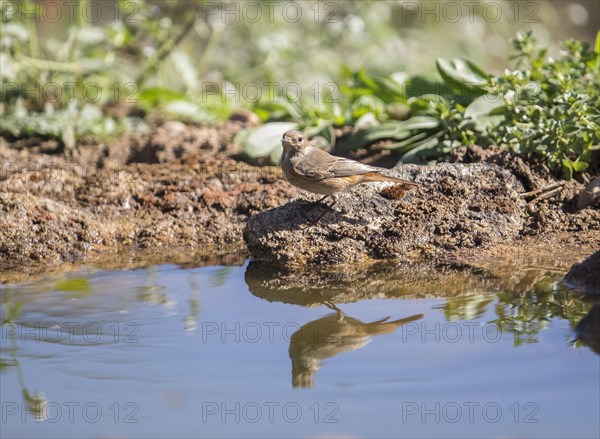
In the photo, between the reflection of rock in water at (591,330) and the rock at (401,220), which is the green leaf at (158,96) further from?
the reflection of rock in water at (591,330)

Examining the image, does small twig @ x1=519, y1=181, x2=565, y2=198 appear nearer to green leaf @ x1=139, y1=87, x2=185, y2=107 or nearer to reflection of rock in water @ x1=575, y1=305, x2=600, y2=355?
reflection of rock in water @ x1=575, y1=305, x2=600, y2=355

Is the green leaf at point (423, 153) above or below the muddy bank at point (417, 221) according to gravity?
above

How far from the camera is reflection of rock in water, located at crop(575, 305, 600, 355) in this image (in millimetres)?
3027

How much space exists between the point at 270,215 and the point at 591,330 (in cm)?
196

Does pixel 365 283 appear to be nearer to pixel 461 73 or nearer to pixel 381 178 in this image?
pixel 381 178

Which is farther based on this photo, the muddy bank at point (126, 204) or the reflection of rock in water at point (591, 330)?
the muddy bank at point (126, 204)

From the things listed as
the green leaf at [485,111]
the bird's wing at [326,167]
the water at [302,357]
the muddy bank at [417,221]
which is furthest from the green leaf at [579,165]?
the bird's wing at [326,167]

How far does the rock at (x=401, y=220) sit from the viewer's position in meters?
4.44

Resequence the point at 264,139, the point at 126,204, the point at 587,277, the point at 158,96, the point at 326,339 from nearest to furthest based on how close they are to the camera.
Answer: the point at 326,339, the point at 587,277, the point at 126,204, the point at 264,139, the point at 158,96

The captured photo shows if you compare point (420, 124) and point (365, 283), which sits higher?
point (420, 124)

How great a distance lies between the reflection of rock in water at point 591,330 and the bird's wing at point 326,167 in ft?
5.55

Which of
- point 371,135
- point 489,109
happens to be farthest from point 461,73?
point 371,135

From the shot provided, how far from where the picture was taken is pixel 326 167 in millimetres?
4625

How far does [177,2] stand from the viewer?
870cm
